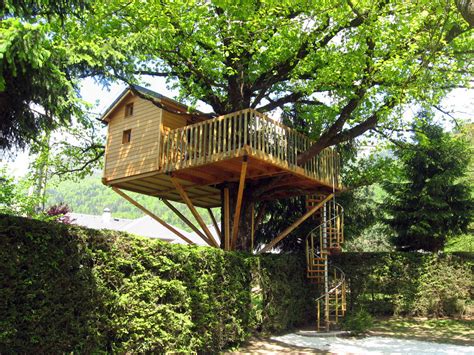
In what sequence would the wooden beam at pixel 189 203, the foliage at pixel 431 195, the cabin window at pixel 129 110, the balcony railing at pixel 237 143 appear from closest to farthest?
the balcony railing at pixel 237 143 → the wooden beam at pixel 189 203 → the cabin window at pixel 129 110 → the foliage at pixel 431 195

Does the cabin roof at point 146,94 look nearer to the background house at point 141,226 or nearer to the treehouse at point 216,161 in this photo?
the treehouse at point 216,161

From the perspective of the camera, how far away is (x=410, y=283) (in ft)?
52.0

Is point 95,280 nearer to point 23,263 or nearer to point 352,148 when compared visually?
point 23,263

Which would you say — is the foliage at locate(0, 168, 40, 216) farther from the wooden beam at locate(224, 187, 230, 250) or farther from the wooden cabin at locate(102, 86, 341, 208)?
the wooden beam at locate(224, 187, 230, 250)

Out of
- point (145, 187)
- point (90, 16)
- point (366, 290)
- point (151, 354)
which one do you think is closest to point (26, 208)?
point (145, 187)

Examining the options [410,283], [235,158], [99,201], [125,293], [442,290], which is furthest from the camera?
[99,201]

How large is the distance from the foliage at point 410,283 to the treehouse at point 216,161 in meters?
1.88

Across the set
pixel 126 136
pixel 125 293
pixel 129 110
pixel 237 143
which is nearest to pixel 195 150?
pixel 237 143

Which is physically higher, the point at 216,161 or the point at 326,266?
the point at 216,161

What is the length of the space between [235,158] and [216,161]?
600 mm

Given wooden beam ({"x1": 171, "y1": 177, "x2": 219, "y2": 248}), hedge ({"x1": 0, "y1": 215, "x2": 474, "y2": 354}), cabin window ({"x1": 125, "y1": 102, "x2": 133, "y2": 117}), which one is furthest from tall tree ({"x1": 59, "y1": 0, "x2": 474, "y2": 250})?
hedge ({"x1": 0, "y1": 215, "x2": 474, "y2": 354})

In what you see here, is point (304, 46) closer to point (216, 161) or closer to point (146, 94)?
point (216, 161)

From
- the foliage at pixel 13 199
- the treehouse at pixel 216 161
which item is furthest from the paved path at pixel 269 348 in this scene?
the foliage at pixel 13 199

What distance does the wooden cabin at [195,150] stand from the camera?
11.8 metres
